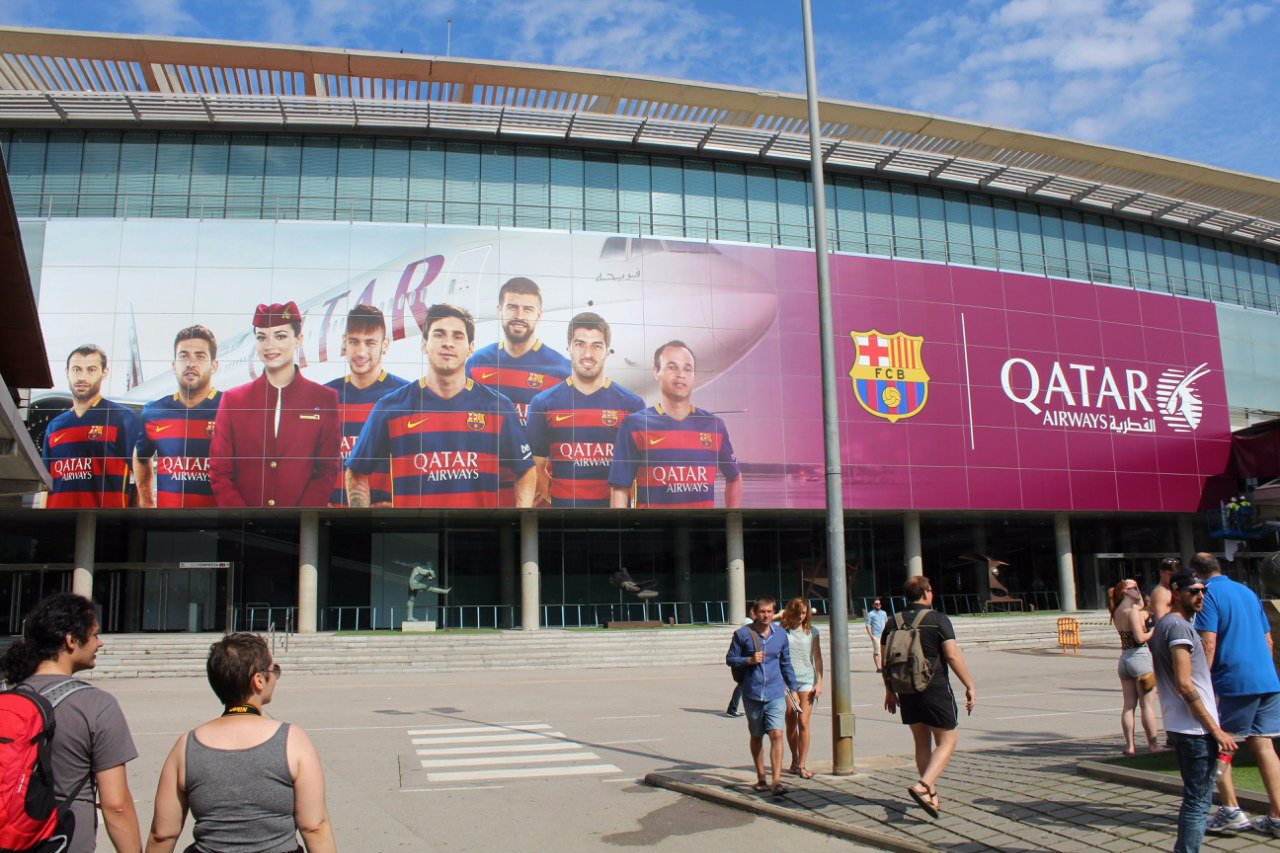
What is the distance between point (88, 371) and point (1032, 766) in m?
31.8

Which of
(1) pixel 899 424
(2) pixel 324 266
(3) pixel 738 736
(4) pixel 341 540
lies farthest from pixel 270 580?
(3) pixel 738 736

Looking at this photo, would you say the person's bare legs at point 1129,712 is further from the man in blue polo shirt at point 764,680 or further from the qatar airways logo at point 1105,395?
the qatar airways logo at point 1105,395

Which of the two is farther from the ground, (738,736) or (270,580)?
(270,580)

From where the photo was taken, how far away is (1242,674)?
6469mm

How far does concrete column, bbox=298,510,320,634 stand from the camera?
3412 cm

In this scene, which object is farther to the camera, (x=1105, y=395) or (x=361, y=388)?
(x=1105, y=395)

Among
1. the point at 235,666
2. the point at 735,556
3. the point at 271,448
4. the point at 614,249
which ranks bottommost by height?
the point at 235,666

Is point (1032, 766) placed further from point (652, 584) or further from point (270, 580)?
point (270, 580)

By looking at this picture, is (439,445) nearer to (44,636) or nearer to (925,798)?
(925,798)

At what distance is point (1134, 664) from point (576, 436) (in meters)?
25.1

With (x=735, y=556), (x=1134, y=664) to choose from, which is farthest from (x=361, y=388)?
(x=1134, y=664)

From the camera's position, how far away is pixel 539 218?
37.4 m

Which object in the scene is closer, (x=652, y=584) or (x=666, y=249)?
(x=666, y=249)

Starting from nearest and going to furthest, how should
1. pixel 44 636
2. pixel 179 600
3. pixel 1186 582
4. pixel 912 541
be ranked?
pixel 44 636
pixel 1186 582
pixel 179 600
pixel 912 541
